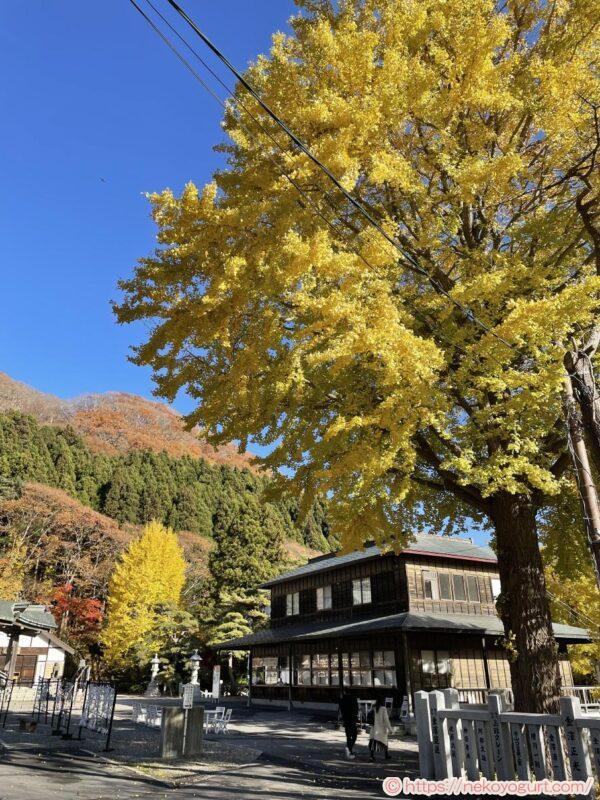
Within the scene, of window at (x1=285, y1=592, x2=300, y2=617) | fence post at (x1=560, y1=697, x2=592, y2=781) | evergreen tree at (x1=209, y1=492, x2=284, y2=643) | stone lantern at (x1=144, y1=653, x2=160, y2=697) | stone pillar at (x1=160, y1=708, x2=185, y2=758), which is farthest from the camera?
evergreen tree at (x1=209, y1=492, x2=284, y2=643)

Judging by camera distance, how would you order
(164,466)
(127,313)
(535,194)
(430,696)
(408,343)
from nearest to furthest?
(408,343) → (127,313) → (430,696) → (535,194) → (164,466)

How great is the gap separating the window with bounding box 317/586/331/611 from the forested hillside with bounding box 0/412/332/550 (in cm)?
2218

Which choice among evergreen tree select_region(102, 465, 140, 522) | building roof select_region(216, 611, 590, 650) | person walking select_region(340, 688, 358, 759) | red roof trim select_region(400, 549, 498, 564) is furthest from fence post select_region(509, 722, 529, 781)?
evergreen tree select_region(102, 465, 140, 522)

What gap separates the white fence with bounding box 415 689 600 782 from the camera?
5562mm

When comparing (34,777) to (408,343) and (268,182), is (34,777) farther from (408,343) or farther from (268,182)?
(268,182)

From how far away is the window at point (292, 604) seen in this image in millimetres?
28211

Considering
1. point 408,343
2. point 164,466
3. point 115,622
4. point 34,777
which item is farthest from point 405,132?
point 164,466

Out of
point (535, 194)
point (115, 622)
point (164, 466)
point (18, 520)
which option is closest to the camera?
point (535, 194)

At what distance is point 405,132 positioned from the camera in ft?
33.0

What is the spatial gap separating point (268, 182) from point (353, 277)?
160 cm

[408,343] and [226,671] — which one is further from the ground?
[408,343]

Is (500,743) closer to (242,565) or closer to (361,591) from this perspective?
(361,591)

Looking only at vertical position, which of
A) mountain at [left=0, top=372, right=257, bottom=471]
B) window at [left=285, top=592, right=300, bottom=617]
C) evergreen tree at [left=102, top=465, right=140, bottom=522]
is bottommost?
window at [left=285, top=592, right=300, bottom=617]

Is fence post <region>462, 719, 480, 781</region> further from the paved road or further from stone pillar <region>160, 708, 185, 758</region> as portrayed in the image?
stone pillar <region>160, 708, 185, 758</region>
